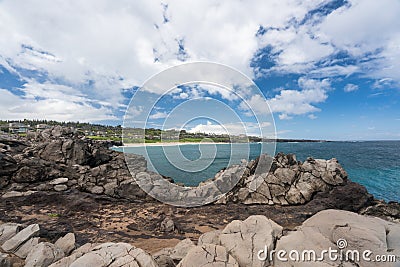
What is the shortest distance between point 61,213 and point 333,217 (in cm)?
1347

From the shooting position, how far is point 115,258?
211 inches

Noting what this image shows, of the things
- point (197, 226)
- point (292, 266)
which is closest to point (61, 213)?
point (197, 226)

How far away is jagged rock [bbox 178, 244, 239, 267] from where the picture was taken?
5.22m

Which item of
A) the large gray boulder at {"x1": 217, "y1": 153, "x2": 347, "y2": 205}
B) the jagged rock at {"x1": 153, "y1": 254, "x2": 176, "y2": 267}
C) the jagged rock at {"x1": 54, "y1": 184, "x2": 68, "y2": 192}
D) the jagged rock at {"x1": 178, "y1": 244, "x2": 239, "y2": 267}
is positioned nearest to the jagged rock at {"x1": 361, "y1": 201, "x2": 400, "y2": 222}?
the large gray boulder at {"x1": 217, "y1": 153, "x2": 347, "y2": 205}

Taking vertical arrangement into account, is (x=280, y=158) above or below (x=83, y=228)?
above

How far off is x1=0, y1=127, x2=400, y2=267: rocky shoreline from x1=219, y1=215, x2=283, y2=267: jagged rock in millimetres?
36

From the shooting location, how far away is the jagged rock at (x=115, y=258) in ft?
17.0

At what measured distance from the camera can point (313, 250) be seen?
17.4ft

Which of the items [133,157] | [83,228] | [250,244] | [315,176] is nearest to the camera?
[250,244]

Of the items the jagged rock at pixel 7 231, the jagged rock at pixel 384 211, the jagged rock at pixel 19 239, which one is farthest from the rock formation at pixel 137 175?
the jagged rock at pixel 19 239

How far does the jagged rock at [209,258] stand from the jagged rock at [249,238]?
0.29m

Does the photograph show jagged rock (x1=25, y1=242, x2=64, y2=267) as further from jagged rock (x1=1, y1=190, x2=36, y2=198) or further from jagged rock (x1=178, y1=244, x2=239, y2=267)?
jagged rock (x1=1, y1=190, x2=36, y2=198)

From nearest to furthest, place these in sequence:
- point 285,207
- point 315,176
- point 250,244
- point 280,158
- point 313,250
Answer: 1. point 313,250
2. point 250,244
3. point 285,207
4. point 315,176
5. point 280,158

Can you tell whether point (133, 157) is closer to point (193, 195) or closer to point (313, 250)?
point (193, 195)
